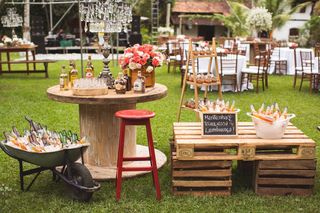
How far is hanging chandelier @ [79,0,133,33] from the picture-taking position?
14.9 feet

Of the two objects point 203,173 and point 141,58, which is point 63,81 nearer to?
point 141,58


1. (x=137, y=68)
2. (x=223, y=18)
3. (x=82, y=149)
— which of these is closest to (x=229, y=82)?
(x=137, y=68)

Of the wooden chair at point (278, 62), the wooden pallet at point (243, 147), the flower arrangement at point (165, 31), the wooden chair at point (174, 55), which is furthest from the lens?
the flower arrangement at point (165, 31)

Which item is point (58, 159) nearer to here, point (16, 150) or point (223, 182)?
point (16, 150)

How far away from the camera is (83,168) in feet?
Result: 13.1

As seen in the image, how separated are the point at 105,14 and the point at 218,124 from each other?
4.96ft

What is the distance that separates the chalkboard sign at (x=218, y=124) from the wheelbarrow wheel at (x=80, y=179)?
3.48 feet

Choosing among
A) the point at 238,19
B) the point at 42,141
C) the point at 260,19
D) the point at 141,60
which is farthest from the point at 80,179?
the point at 238,19

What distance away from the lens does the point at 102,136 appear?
4773 mm

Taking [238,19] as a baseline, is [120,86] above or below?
below

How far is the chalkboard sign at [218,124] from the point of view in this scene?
4215mm

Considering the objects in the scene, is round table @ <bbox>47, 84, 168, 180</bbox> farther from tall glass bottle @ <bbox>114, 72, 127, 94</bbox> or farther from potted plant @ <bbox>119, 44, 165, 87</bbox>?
potted plant @ <bbox>119, 44, 165, 87</bbox>

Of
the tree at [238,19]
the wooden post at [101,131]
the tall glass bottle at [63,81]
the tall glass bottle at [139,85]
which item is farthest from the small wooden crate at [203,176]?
the tree at [238,19]

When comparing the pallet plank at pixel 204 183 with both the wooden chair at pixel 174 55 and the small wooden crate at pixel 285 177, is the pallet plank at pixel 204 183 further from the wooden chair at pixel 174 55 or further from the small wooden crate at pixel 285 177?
the wooden chair at pixel 174 55
